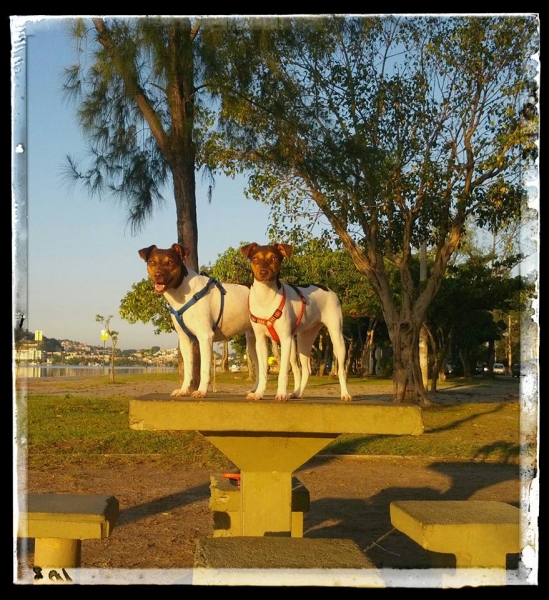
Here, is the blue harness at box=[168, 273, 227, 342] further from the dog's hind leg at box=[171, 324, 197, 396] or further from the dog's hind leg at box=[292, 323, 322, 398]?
the dog's hind leg at box=[292, 323, 322, 398]

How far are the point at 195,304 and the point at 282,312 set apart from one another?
55 cm

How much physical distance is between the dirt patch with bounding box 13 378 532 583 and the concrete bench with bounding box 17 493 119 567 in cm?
11

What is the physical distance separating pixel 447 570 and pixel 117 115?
8.37m

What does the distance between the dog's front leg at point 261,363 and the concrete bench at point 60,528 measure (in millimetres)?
1127

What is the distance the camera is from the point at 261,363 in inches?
202

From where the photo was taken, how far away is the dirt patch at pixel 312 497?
5.75 metres

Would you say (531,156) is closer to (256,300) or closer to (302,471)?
(256,300)

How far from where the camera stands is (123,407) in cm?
1620

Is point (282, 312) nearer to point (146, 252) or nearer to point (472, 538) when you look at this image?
point (146, 252)

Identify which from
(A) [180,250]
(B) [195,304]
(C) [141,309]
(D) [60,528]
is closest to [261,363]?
(B) [195,304]

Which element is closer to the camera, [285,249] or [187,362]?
[285,249]

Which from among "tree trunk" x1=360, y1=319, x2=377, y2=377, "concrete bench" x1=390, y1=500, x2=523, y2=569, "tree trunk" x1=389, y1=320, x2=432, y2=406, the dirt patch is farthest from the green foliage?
"concrete bench" x1=390, y1=500, x2=523, y2=569

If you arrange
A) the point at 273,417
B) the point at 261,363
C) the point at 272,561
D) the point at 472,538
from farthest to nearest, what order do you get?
the point at 261,363 → the point at 273,417 → the point at 472,538 → the point at 272,561

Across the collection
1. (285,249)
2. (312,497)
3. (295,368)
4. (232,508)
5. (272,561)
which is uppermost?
(285,249)
